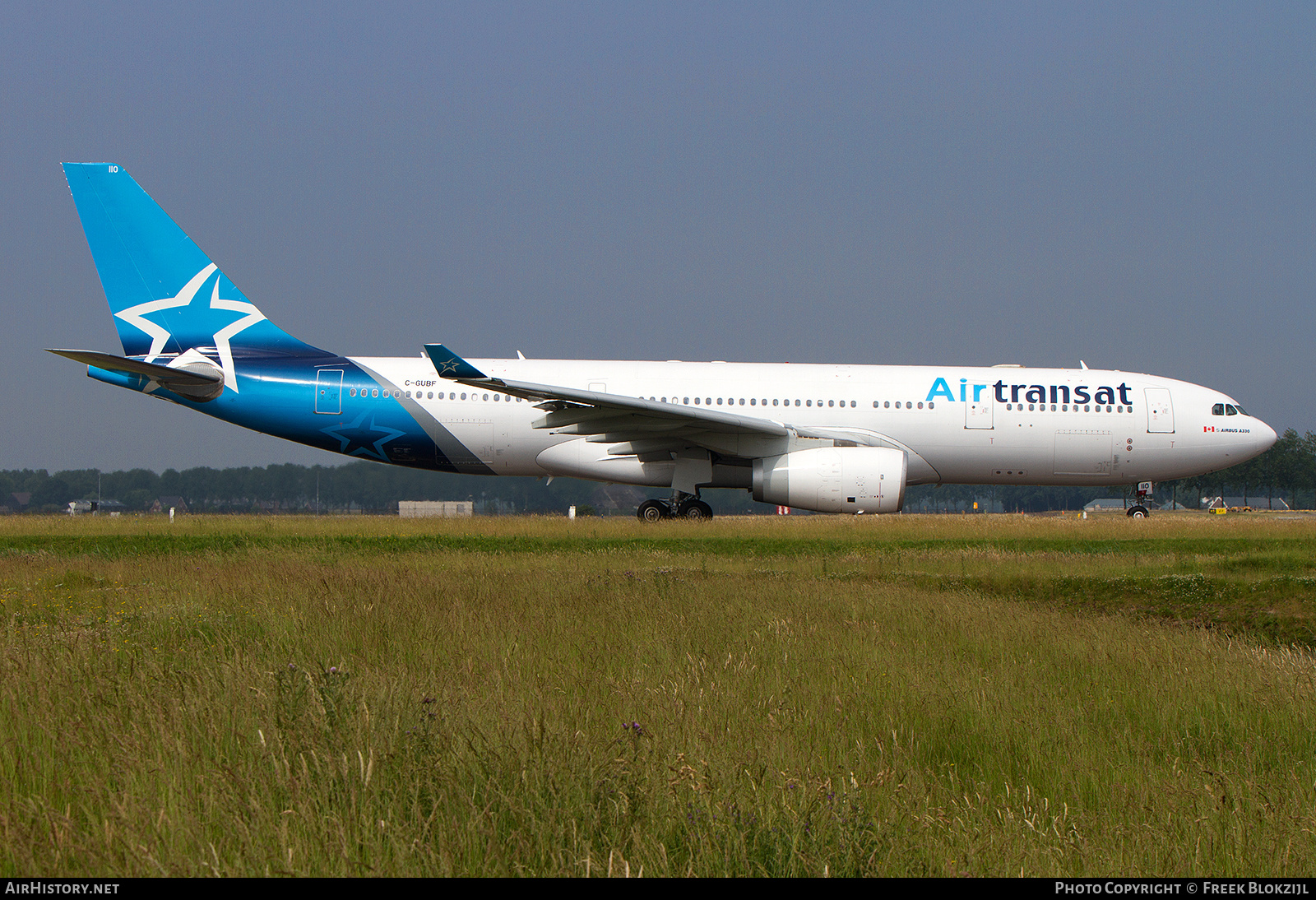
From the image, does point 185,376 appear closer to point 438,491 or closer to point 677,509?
point 677,509

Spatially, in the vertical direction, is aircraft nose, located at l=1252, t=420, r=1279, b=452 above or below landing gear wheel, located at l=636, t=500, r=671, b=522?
above

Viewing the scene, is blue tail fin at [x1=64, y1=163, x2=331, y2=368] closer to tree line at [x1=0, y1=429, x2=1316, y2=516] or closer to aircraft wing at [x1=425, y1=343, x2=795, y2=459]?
aircraft wing at [x1=425, y1=343, x2=795, y2=459]

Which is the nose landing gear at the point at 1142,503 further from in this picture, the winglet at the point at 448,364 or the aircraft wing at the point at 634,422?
the winglet at the point at 448,364

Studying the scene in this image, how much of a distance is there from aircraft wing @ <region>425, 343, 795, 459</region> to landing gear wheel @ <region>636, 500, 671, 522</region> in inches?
44.6

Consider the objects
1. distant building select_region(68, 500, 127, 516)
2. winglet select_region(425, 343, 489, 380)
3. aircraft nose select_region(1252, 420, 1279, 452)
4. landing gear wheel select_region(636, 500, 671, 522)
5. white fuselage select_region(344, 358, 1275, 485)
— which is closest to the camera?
winglet select_region(425, 343, 489, 380)

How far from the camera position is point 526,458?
19.4 m

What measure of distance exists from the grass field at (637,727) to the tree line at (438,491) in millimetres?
65560

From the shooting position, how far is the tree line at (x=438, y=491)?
81.6 metres

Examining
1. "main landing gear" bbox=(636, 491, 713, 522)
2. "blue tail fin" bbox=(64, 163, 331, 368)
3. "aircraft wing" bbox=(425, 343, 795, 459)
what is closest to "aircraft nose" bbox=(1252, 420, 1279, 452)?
"aircraft wing" bbox=(425, 343, 795, 459)

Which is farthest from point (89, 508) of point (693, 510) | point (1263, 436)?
point (1263, 436)

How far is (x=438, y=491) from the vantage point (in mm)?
110750

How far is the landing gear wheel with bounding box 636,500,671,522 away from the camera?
61.7 feet

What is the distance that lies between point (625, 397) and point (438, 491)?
96343mm

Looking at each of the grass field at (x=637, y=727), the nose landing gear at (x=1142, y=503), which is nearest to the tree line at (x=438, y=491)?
the nose landing gear at (x=1142, y=503)
